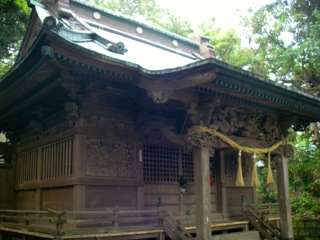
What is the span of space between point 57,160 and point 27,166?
2.54 m

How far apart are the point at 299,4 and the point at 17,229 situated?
16000mm

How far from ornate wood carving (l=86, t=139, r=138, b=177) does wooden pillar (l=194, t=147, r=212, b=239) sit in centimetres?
195

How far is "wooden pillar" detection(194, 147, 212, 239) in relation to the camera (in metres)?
7.72

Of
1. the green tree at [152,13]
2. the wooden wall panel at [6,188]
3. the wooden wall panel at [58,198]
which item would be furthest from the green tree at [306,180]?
the green tree at [152,13]

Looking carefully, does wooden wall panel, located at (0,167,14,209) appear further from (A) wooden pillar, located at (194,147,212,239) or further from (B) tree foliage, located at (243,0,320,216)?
(B) tree foliage, located at (243,0,320,216)

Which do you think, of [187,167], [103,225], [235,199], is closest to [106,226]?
[103,225]

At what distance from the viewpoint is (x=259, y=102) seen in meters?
8.99

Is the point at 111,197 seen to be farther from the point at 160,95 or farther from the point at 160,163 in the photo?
the point at 160,95

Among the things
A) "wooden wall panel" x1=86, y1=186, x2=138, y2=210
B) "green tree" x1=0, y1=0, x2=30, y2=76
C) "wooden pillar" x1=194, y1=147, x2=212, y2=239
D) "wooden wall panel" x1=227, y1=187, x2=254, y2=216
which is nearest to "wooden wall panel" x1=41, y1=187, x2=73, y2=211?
"wooden wall panel" x1=86, y1=186, x2=138, y2=210

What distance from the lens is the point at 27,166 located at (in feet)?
36.9

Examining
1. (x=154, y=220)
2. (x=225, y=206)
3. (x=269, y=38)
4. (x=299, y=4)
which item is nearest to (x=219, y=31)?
(x=269, y=38)

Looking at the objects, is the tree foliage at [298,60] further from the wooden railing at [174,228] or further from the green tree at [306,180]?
the wooden railing at [174,228]

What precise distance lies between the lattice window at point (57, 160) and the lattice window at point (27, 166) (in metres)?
0.74

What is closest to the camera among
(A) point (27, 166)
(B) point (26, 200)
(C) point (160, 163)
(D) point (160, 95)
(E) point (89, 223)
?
(D) point (160, 95)
